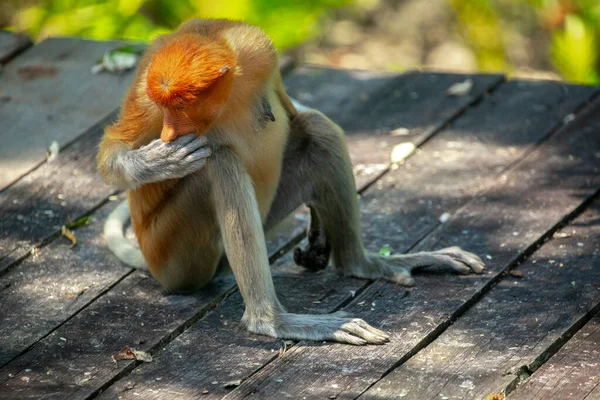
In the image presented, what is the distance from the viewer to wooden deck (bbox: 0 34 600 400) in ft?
11.4

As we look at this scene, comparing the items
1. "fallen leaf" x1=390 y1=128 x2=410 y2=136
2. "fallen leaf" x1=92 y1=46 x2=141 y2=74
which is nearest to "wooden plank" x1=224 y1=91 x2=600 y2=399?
"fallen leaf" x1=390 y1=128 x2=410 y2=136

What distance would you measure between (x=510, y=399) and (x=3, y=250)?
250cm

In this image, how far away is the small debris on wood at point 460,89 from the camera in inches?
234

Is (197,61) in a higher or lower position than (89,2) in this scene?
higher

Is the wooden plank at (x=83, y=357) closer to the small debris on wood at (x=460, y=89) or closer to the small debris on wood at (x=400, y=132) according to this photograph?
the small debris on wood at (x=400, y=132)

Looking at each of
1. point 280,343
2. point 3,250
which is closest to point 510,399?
point 280,343

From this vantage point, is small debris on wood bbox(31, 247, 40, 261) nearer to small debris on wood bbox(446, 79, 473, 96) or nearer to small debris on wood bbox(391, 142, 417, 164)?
small debris on wood bbox(391, 142, 417, 164)

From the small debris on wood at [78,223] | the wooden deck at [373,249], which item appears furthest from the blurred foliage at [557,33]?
the small debris on wood at [78,223]

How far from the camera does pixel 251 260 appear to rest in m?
3.71

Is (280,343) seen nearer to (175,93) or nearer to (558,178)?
(175,93)

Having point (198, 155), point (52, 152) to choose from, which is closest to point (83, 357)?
point (198, 155)

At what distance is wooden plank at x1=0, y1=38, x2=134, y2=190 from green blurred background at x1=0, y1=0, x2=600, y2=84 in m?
1.35

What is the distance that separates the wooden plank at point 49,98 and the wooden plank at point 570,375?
3030mm

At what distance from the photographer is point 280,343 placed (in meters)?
3.74
